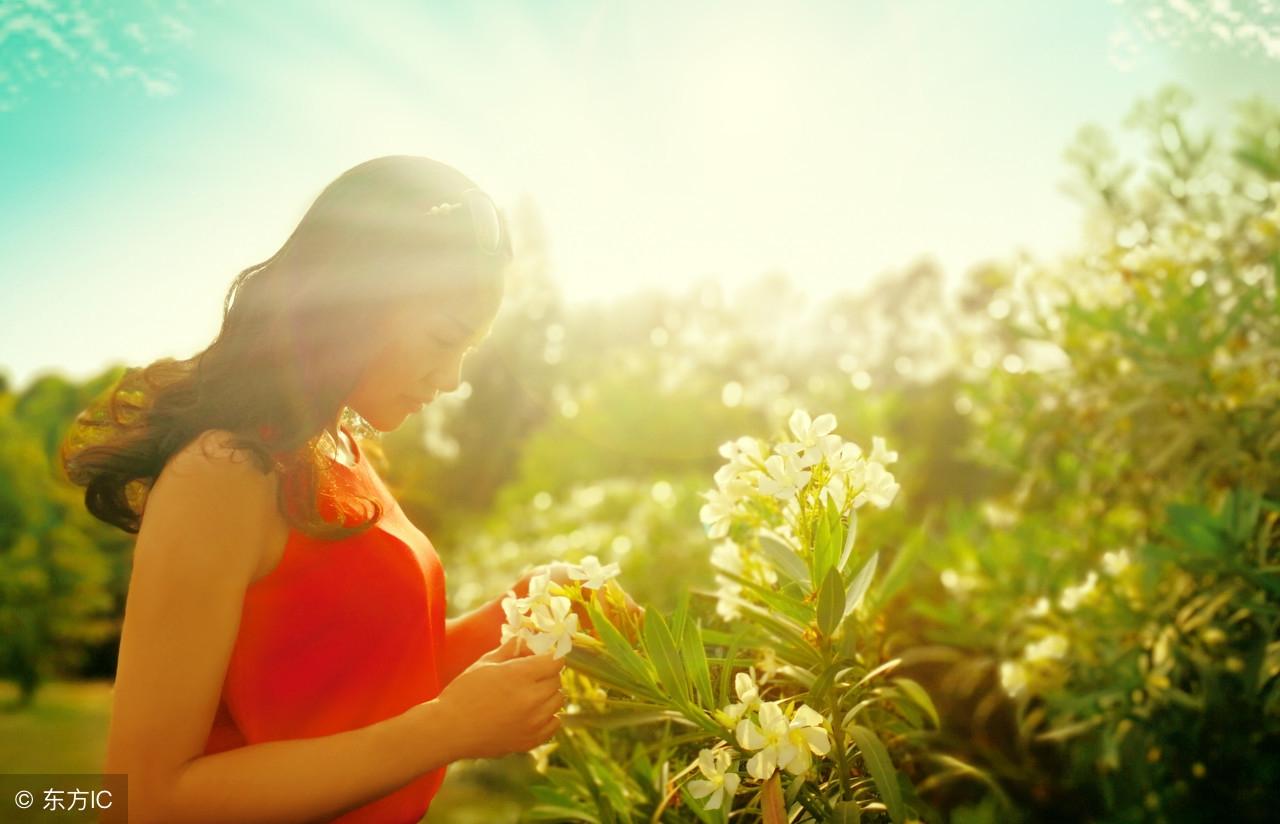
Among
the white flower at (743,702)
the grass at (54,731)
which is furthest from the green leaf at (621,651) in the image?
the grass at (54,731)

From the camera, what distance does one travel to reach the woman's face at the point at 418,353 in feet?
4.50

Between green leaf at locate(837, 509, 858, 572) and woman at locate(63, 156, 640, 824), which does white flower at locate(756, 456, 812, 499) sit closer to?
green leaf at locate(837, 509, 858, 572)

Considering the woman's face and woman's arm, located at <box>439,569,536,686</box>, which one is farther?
woman's arm, located at <box>439,569,536,686</box>

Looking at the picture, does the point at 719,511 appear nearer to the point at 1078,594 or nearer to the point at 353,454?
the point at 353,454

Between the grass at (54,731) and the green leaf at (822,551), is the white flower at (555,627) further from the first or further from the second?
the grass at (54,731)

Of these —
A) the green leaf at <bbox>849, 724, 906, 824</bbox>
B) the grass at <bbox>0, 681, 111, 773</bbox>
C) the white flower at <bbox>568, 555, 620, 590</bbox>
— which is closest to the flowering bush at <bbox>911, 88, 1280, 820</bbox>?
the green leaf at <bbox>849, 724, 906, 824</bbox>

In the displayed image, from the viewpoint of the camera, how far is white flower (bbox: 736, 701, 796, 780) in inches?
38.7

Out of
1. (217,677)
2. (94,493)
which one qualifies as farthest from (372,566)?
(94,493)

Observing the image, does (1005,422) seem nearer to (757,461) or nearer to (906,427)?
(757,461)

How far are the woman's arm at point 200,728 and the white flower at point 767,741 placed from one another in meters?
0.37

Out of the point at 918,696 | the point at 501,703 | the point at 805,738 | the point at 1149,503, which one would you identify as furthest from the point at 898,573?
the point at 1149,503

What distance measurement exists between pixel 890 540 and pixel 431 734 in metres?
3.05

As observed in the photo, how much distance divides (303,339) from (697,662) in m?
0.82

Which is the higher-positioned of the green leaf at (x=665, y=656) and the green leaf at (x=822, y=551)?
the green leaf at (x=822, y=551)
